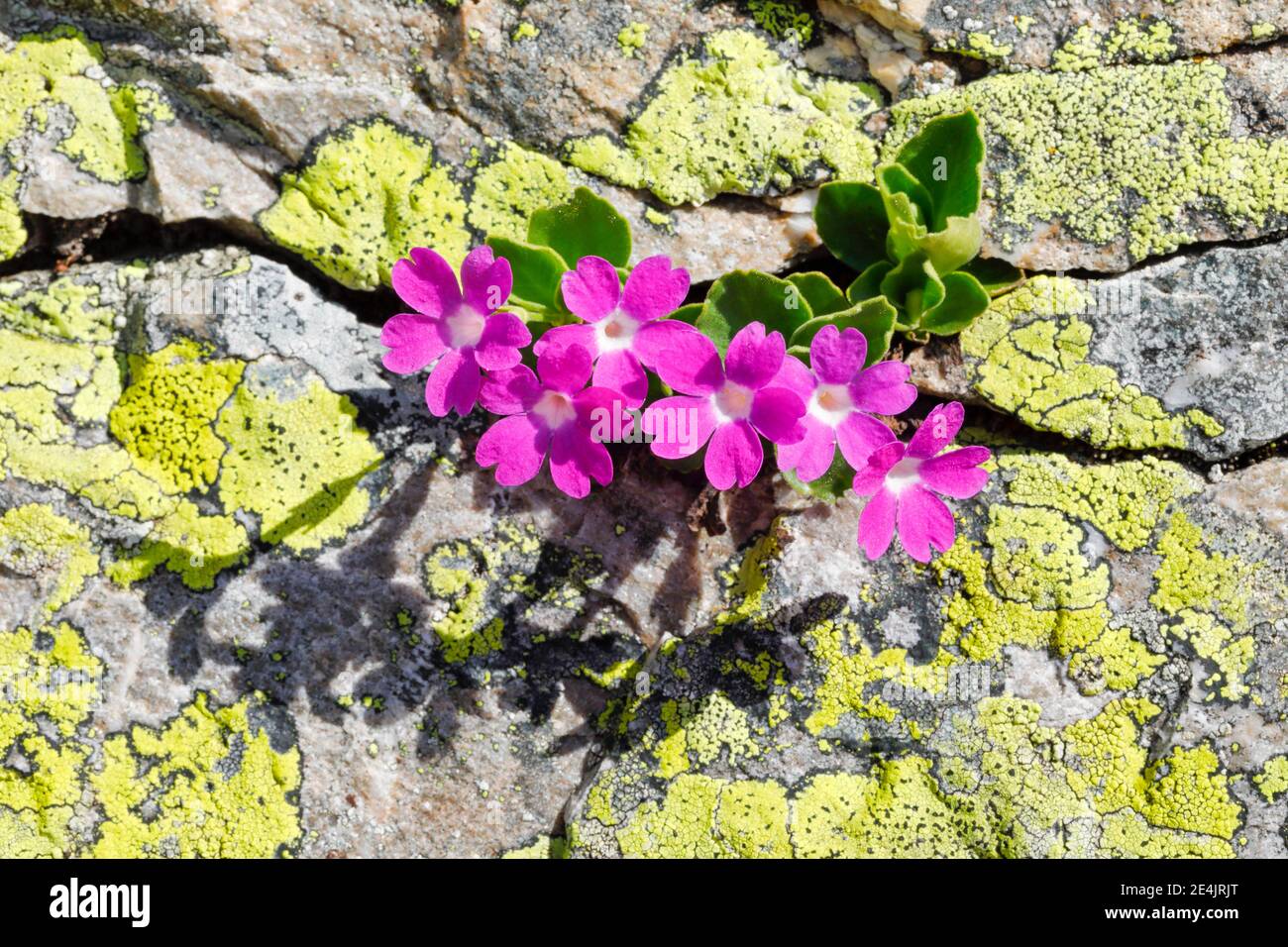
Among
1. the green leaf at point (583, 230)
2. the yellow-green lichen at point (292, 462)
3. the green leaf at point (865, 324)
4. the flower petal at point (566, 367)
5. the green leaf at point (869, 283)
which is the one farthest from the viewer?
the yellow-green lichen at point (292, 462)

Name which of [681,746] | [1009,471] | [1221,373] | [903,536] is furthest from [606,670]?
[1221,373]

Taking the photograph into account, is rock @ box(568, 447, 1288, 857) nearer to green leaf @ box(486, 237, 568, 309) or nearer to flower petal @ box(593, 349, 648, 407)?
flower petal @ box(593, 349, 648, 407)

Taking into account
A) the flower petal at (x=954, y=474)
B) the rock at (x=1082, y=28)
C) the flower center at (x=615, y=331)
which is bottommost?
the flower petal at (x=954, y=474)

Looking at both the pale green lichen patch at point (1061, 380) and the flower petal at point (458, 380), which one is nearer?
the flower petal at point (458, 380)

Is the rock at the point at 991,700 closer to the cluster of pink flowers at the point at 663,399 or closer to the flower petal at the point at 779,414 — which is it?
the cluster of pink flowers at the point at 663,399

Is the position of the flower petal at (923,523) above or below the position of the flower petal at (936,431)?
below

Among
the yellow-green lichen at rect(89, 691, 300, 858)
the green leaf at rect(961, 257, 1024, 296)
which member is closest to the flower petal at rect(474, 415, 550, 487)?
the yellow-green lichen at rect(89, 691, 300, 858)

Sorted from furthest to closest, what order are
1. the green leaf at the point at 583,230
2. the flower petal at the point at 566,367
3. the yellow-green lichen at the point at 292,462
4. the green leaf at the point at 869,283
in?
the yellow-green lichen at the point at 292,462
the green leaf at the point at 869,283
the green leaf at the point at 583,230
the flower petal at the point at 566,367

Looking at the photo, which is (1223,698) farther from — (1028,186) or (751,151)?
(751,151)

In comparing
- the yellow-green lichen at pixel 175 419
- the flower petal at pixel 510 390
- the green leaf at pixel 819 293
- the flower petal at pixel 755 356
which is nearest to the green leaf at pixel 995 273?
the green leaf at pixel 819 293

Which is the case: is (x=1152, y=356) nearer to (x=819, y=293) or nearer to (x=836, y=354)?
(x=819, y=293)
